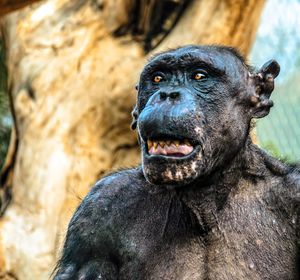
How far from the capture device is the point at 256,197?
4.20 meters

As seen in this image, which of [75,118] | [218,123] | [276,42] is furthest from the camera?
[276,42]

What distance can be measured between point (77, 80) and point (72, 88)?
0.34ft

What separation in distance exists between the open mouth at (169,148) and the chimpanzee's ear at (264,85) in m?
0.63

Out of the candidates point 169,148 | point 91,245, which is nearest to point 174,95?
point 169,148

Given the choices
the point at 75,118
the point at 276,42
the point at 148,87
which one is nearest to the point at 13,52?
the point at 75,118

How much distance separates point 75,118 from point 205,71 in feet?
12.9

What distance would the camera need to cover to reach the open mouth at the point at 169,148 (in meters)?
3.75

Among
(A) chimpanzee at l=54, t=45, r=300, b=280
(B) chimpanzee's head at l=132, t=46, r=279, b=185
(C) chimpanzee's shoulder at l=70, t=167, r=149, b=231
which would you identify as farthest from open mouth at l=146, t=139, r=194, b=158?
(C) chimpanzee's shoulder at l=70, t=167, r=149, b=231

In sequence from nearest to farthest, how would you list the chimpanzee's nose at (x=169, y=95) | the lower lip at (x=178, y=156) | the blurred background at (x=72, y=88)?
the lower lip at (x=178, y=156)
the chimpanzee's nose at (x=169, y=95)
the blurred background at (x=72, y=88)

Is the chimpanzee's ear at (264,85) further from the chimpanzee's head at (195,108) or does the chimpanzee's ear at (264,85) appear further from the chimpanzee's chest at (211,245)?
the chimpanzee's chest at (211,245)

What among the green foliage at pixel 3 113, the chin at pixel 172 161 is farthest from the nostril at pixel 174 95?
the green foliage at pixel 3 113

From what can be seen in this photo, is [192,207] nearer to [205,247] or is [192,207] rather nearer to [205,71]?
[205,247]

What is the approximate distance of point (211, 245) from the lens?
4.09 meters

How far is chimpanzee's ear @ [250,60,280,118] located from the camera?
14.0 feet
